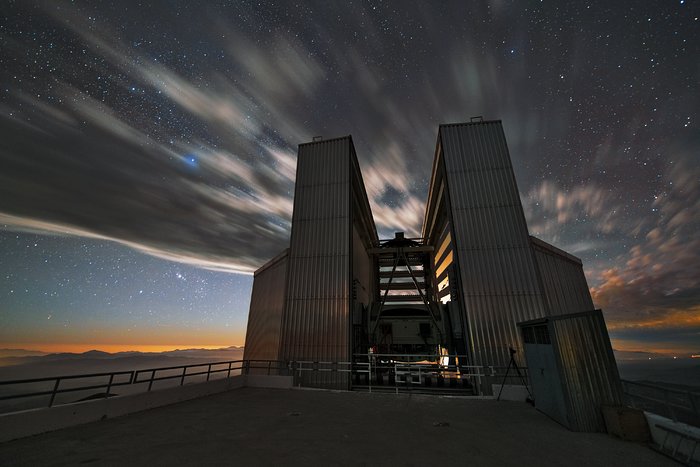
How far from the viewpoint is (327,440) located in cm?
610

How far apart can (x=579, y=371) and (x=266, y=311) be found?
624 inches

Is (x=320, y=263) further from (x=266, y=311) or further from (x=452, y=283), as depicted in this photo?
(x=452, y=283)

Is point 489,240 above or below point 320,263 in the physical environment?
above

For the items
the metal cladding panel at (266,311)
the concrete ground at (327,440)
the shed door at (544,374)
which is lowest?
the concrete ground at (327,440)

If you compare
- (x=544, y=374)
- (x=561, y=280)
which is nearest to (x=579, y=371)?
(x=544, y=374)

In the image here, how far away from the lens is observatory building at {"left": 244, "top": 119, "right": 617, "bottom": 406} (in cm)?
1402

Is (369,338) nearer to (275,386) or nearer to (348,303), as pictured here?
(348,303)

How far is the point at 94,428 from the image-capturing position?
22.4ft

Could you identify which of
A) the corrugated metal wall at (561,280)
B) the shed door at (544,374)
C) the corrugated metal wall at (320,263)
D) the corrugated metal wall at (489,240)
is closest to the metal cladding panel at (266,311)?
the corrugated metal wall at (320,263)

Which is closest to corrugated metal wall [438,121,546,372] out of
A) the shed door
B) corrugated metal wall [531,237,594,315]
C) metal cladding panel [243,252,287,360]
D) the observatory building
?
the observatory building

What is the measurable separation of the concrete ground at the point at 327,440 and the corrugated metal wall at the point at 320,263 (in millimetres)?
5859

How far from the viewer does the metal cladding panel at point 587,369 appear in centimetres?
664

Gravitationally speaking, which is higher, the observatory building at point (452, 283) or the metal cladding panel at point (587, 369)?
the observatory building at point (452, 283)

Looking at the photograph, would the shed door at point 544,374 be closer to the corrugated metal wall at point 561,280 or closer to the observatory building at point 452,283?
the observatory building at point 452,283
